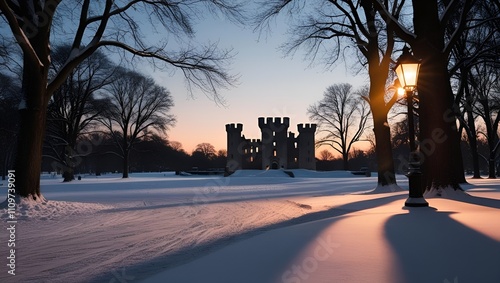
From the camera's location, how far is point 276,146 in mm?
68688

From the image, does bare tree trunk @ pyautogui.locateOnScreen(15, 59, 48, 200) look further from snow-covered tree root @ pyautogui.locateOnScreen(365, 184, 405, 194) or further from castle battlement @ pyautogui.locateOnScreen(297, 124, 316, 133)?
castle battlement @ pyautogui.locateOnScreen(297, 124, 316, 133)

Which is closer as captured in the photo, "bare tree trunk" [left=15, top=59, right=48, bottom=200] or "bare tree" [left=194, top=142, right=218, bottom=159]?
"bare tree trunk" [left=15, top=59, right=48, bottom=200]

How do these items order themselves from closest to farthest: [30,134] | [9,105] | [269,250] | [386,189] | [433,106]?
[269,250], [433,106], [30,134], [386,189], [9,105]

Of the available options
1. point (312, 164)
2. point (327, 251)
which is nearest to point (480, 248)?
point (327, 251)

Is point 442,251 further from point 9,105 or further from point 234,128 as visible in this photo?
point 234,128

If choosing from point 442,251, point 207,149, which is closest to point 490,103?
point 442,251

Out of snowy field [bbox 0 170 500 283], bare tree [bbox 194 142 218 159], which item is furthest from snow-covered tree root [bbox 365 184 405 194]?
bare tree [bbox 194 142 218 159]

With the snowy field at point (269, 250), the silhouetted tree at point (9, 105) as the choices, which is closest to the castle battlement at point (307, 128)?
the silhouetted tree at point (9, 105)

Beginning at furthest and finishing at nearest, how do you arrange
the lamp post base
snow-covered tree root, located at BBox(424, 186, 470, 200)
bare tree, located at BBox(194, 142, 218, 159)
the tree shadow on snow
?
bare tree, located at BBox(194, 142, 218, 159) → snow-covered tree root, located at BBox(424, 186, 470, 200) → the lamp post base → the tree shadow on snow

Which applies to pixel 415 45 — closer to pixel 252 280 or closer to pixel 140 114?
pixel 252 280

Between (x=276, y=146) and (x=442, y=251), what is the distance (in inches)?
2537

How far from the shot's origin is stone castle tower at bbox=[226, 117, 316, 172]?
68.6 meters

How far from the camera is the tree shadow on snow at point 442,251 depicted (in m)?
3.66

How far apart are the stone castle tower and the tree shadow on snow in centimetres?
6195
